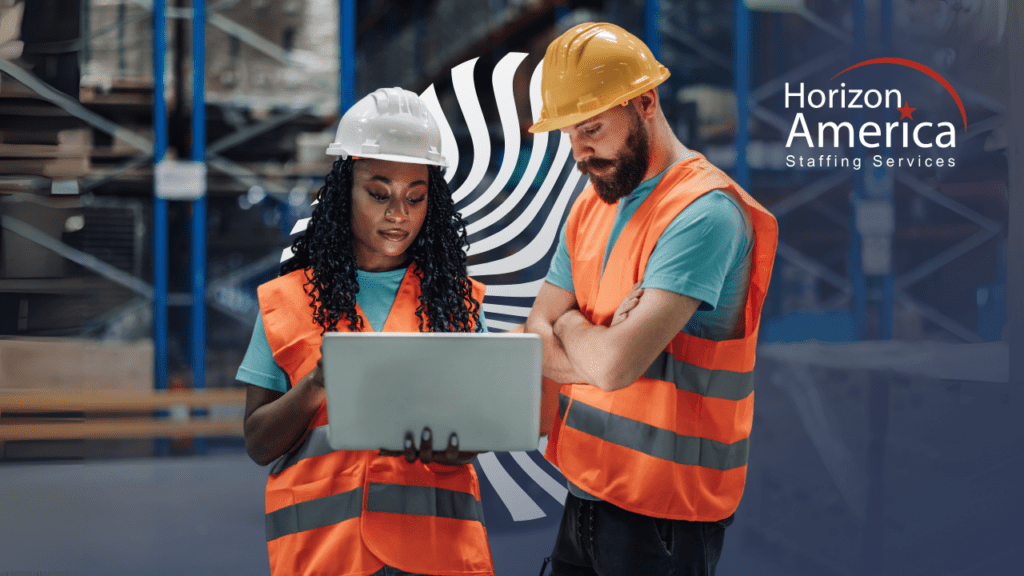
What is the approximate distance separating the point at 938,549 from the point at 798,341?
1034mm

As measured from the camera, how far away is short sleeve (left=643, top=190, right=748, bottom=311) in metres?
1.64

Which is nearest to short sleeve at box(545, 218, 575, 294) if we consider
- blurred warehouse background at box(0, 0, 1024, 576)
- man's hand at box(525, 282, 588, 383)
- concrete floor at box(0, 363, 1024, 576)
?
man's hand at box(525, 282, 588, 383)

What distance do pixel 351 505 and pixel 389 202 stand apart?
2.33 ft

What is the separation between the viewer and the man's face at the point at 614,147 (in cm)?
179

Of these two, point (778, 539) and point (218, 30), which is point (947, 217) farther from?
point (218, 30)

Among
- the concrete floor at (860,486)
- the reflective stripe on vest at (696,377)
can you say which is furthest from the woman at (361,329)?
the concrete floor at (860,486)

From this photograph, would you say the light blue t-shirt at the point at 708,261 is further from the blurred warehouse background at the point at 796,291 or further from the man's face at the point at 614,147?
the blurred warehouse background at the point at 796,291

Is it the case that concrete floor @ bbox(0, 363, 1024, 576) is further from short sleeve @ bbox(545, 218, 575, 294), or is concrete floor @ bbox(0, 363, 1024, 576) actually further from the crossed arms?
the crossed arms

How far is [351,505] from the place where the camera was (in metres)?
1.70

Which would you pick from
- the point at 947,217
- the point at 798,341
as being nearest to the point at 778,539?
the point at 798,341

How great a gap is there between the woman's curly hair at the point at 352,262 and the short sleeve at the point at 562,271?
0.26 metres

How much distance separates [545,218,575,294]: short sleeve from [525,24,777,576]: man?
14cm

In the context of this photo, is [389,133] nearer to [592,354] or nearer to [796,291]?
[592,354]

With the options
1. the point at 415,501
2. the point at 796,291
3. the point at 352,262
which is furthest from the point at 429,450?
the point at 796,291
